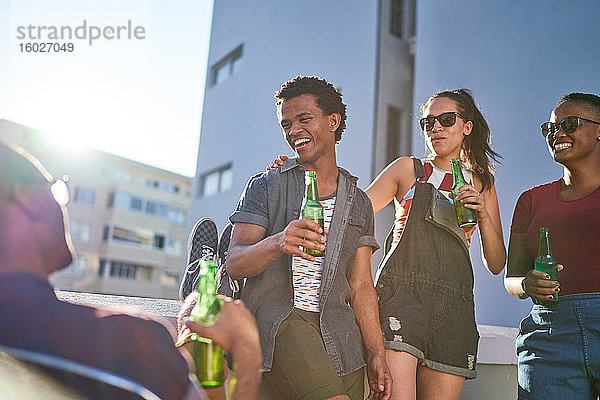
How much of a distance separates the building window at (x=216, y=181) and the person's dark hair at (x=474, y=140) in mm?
13390

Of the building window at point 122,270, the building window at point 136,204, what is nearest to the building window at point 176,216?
the building window at point 136,204

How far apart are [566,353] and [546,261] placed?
409 millimetres

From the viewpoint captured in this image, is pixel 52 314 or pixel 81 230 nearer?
pixel 52 314

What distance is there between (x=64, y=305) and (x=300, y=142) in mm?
1525

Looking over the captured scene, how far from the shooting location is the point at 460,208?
8.39ft

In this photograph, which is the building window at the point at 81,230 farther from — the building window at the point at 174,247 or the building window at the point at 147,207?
the building window at the point at 174,247

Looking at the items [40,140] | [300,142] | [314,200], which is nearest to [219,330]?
[314,200]

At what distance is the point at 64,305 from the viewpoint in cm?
93

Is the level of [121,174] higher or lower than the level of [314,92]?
higher

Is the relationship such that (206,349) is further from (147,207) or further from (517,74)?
(147,207)

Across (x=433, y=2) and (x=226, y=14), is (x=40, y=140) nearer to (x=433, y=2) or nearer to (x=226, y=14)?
(x=226, y=14)

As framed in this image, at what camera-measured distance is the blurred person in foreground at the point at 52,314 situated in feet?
2.87

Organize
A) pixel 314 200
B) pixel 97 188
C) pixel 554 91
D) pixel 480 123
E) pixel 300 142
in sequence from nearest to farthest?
pixel 314 200 → pixel 300 142 → pixel 480 123 → pixel 554 91 → pixel 97 188

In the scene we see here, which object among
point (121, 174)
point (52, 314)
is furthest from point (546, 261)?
point (121, 174)
